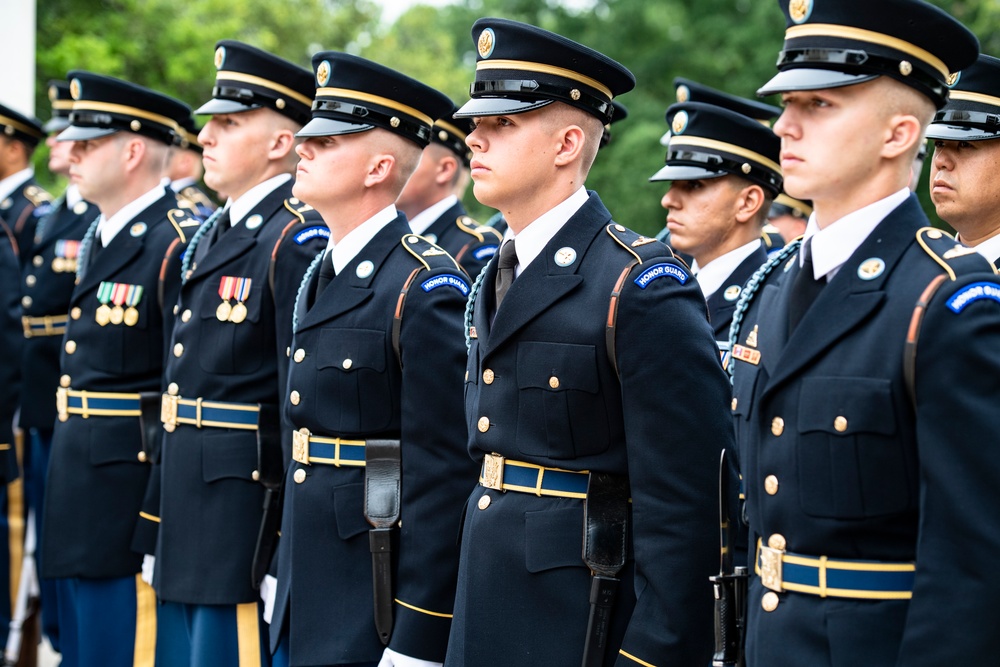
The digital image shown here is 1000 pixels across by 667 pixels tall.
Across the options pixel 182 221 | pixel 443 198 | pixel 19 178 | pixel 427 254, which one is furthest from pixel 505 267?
pixel 19 178

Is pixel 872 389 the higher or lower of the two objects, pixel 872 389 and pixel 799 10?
the lower

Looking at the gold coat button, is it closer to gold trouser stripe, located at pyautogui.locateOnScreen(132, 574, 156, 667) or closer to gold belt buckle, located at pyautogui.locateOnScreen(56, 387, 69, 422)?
gold trouser stripe, located at pyautogui.locateOnScreen(132, 574, 156, 667)

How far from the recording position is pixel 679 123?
16.0ft

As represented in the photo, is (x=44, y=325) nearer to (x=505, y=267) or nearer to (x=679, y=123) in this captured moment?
(x=679, y=123)

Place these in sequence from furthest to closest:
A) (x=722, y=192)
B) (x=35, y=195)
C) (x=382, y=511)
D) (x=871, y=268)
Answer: (x=35, y=195) < (x=722, y=192) < (x=382, y=511) < (x=871, y=268)

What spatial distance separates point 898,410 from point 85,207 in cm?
568

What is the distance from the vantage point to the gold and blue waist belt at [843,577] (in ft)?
7.88

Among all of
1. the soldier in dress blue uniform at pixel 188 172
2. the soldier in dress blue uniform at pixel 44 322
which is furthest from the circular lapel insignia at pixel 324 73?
the soldier in dress blue uniform at pixel 188 172

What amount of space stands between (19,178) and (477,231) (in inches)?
124

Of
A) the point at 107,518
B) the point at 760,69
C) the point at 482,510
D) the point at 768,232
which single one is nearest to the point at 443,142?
the point at 768,232

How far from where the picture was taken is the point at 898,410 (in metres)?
2.37

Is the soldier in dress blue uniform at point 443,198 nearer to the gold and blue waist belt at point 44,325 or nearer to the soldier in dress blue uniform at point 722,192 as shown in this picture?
the soldier in dress blue uniform at point 722,192

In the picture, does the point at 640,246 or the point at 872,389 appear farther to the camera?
the point at 640,246

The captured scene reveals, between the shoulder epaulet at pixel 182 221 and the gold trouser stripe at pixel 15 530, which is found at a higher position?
the shoulder epaulet at pixel 182 221
